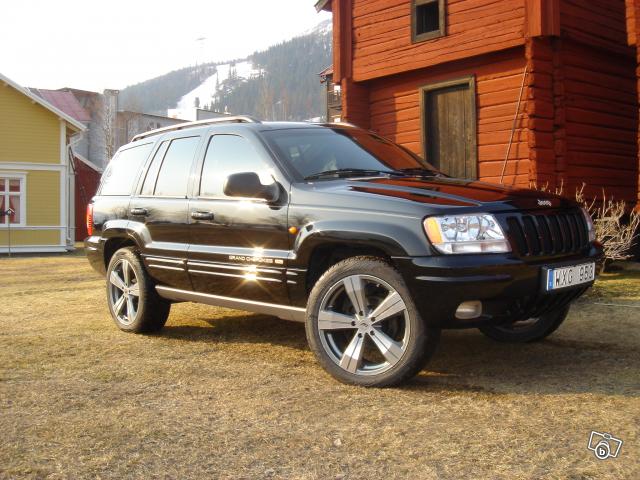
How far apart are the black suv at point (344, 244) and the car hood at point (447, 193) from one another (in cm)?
1

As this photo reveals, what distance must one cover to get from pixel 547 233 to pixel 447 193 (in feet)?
2.14

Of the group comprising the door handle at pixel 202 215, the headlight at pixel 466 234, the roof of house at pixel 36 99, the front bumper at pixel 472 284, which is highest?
the roof of house at pixel 36 99

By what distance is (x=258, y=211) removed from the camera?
4.57 meters

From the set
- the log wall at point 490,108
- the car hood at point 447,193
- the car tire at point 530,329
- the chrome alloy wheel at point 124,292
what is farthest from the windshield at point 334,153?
the log wall at point 490,108

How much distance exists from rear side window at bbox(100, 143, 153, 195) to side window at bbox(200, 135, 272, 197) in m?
1.09

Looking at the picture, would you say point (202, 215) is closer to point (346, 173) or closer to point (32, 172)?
point (346, 173)

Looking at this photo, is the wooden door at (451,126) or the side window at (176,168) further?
the wooden door at (451,126)

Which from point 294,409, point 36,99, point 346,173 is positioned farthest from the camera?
point 36,99

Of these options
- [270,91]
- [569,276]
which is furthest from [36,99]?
[270,91]

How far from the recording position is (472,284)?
3.54 metres

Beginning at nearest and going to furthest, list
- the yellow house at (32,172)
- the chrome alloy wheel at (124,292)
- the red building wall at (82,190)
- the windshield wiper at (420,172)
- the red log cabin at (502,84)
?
the windshield wiper at (420,172) → the chrome alloy wheel at (124,292) → the red log cabin at (502,84) → the yellow house at (32,172) → the red building wall at (82,190)

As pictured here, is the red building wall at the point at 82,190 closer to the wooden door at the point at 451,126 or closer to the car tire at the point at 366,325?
the wooden door at the point at 451,126

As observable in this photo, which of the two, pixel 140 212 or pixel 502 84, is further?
pixel 502 84

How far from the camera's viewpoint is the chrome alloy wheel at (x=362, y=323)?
3.80 m
